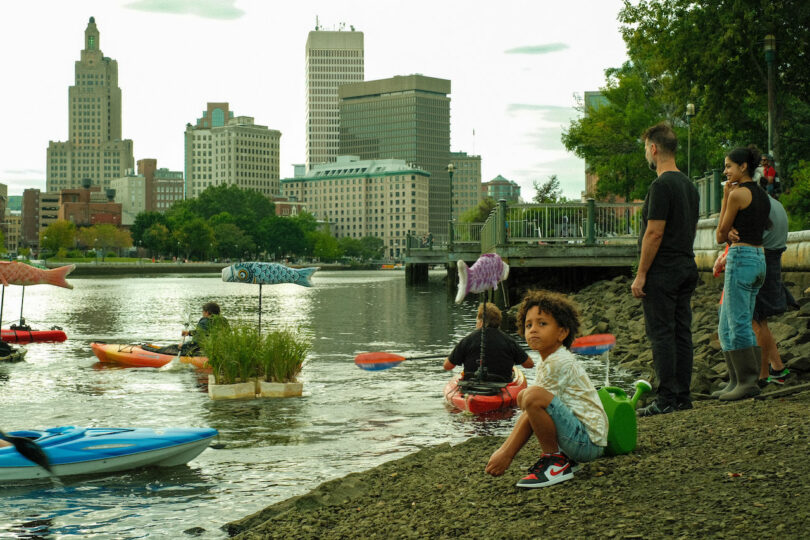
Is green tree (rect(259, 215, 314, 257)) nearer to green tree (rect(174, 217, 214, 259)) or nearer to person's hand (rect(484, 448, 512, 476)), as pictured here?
green tree (rect(174, 217, 214, 259))

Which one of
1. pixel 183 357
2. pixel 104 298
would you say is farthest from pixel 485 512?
pixel 104 298

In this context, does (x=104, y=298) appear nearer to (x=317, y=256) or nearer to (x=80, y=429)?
(x=80, y=429)

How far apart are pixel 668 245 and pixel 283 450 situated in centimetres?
451

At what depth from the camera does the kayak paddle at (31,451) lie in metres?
7.71

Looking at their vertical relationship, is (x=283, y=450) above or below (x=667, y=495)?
below

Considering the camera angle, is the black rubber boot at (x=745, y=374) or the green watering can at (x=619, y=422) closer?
the green watering can at (x=619, y=422)

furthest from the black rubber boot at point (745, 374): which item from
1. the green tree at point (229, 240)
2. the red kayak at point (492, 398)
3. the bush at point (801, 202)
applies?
the green tree at point (229, 240)

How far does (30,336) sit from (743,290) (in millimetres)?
17919

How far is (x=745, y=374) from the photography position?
25.9ft

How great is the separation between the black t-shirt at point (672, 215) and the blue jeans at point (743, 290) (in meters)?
0.67

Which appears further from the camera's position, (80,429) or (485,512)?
(80,429)

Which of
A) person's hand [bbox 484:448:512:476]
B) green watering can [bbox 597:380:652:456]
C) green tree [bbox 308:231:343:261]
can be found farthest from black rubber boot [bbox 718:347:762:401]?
green tree [bbox 308:231:343:261]

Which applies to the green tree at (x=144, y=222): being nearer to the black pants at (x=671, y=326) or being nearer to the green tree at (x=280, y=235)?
the green tree at (x=280, y=235)

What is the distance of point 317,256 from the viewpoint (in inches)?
7657
